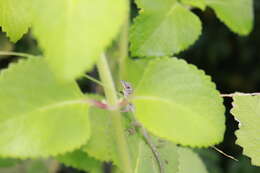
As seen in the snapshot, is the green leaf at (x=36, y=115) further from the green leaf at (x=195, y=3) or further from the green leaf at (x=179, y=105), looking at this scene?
the green leaf at (x=195, y=3)

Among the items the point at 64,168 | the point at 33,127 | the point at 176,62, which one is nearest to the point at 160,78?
the point at 176,62

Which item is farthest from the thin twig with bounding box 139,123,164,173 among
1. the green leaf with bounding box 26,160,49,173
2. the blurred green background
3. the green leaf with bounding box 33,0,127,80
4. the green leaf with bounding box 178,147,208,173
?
the blurred green background

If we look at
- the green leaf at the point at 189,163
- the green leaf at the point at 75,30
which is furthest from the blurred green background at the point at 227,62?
the green leaf at the point at 75,30

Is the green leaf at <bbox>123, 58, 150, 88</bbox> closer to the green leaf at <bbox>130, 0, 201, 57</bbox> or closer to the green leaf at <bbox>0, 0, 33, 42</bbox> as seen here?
the green leaf at <bbox>130, 0, 201, 57</bbox>

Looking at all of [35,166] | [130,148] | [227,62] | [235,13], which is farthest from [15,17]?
[227,62]

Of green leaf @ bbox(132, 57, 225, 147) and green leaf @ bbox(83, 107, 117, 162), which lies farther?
green leaf @ bbox(83, 107, 117, 162)

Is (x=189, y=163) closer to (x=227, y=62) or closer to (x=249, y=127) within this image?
(x=249, y=127)
